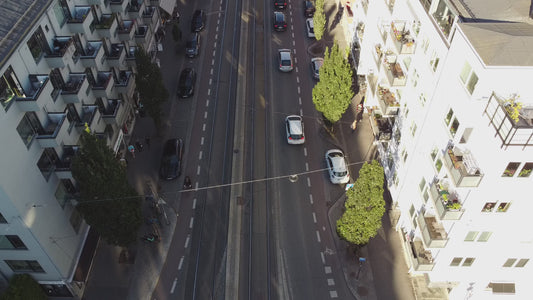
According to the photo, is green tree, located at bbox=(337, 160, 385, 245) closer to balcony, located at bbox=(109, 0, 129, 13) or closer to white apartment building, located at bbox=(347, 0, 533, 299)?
white apartment building, located at bbox=(347, 0, 533, 299)

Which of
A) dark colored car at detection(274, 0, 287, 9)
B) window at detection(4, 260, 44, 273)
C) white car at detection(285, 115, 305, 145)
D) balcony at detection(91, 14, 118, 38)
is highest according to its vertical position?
balcony at detection(91, 14, 118, 38)

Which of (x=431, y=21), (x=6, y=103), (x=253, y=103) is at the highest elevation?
(x=6, y=103)

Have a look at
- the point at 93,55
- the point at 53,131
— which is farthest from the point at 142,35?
the point at 53,131

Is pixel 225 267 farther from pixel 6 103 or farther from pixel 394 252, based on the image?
pixel 6 103

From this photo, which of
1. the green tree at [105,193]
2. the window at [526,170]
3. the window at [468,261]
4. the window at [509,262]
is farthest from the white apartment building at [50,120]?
the window at [509,262]

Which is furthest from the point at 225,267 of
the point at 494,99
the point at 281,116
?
the point at 494,99

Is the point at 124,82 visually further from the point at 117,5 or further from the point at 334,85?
the point at 334,85

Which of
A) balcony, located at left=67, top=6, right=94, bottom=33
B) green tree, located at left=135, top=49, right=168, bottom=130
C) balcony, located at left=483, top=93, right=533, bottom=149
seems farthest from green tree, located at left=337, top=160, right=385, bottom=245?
balcony, located at left=67, top=6, right=94, bottom=33
